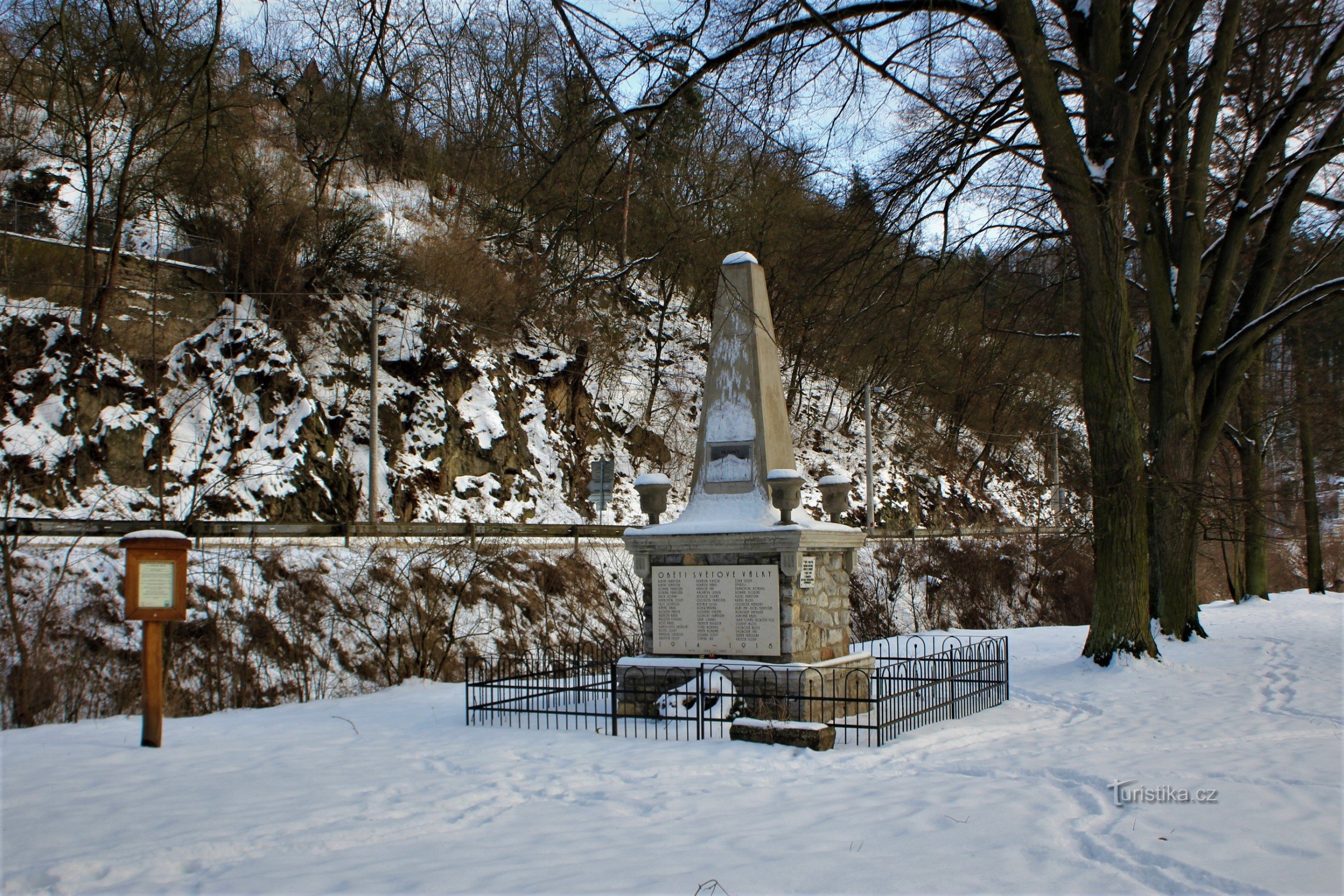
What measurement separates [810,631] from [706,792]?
158 inches

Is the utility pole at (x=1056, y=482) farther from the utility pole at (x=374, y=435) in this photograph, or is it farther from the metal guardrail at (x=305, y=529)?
the utility pole at (x=374, y=435)

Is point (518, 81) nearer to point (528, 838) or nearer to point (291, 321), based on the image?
point (528, 838)

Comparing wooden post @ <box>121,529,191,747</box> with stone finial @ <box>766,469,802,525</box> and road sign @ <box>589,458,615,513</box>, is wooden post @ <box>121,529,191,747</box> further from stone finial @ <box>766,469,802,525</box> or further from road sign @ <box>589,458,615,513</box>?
road sign @ <box>589,458,615,513</box>

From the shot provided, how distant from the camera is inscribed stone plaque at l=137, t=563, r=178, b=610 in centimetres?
890

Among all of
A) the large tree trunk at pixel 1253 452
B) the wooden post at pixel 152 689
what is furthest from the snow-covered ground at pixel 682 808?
the large tree trunk at pixel 1253 452

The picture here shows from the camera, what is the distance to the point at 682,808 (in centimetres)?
656

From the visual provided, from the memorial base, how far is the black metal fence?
0.01 metres

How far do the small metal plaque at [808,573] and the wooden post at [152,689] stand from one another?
6402 mm

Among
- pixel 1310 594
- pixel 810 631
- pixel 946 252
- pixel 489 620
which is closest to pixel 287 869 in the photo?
pixel 810 631

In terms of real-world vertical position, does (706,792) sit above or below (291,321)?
below

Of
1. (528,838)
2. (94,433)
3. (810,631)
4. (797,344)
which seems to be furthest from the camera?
(797,344)

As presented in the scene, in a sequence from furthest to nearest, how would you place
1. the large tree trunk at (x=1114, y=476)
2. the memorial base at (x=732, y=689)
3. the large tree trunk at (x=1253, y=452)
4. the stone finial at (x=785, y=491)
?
the large tree trunk at (x=1253, y=452), the large tree trunk at (x=1114, y=476), the stone finial at (x=785, y=491), the memorial base at (x=732, y=689)

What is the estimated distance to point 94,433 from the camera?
19.9 metres

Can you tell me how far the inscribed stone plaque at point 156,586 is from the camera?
29.2ft
